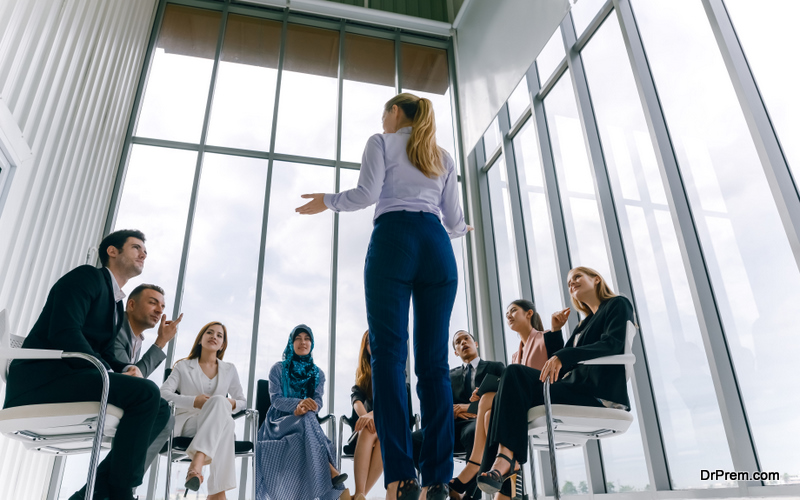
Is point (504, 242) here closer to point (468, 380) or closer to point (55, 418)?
point (468, 380)

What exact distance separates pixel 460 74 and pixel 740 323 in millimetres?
4773

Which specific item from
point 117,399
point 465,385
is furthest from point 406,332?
point 465,385

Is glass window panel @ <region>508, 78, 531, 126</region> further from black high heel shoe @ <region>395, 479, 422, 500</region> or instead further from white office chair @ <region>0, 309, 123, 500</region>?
white office chair @ <region>0, 309, 123, 500</region>

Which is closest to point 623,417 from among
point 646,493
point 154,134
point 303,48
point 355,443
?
point 646,493

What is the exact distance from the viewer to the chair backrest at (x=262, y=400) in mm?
3510

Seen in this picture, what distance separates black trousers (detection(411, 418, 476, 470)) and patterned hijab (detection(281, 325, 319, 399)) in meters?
0.83

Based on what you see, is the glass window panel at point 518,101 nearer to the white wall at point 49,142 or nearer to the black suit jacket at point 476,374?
the black suit jacket at point 476,374

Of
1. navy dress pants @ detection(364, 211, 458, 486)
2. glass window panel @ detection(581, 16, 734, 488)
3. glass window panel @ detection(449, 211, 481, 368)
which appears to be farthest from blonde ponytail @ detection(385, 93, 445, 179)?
glass window panel @ detection(449, 211, 481, 368)

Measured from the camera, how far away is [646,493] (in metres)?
2.85

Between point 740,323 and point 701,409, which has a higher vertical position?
point 740,323

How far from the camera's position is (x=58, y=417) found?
1.76 m

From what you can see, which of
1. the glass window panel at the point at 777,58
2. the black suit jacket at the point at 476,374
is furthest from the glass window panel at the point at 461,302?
the glass window panel at the point at 777,58

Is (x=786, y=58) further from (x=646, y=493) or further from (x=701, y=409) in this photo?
(x=646, y=493)

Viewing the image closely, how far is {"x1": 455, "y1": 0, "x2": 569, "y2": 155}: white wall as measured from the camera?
4.61 meters
